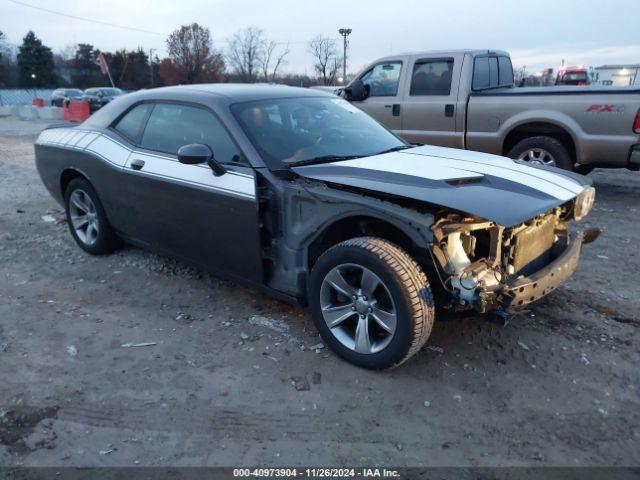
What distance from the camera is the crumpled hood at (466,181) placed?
2.78 m

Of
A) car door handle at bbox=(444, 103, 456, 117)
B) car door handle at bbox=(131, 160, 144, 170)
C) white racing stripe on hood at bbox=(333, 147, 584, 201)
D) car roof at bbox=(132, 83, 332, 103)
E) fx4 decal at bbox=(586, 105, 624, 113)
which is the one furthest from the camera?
car door handle at bbox=(444, 103, 456, 117)

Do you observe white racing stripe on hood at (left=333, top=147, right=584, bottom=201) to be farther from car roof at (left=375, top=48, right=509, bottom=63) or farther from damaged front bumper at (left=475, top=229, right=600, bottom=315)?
car roof at (left=375, top=48, right=509, bottom=63)

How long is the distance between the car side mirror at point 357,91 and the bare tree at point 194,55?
5067cm

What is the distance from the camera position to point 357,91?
8.27 meters

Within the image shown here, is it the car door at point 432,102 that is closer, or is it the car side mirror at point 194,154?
the car side mirror at point 194,154

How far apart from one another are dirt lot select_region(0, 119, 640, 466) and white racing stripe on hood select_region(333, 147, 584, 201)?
0.99 m

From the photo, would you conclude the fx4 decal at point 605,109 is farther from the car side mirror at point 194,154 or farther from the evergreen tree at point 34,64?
the evergreen tree at point 34,64

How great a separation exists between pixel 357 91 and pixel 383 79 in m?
0.45

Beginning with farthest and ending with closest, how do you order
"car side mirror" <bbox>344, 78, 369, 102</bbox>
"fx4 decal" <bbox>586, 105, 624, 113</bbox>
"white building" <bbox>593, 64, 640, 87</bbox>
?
1. "white building" <bbox>593, 64, 640, 87</bbox>
2. "car side mirror" <bbox>344, 78, 369, 102</bbox>
3. "fx4 decal" <bbox>586, 105, 624, 113</bbox>

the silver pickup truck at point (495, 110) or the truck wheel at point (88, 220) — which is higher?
the silver pickup truck at point (495, 110)

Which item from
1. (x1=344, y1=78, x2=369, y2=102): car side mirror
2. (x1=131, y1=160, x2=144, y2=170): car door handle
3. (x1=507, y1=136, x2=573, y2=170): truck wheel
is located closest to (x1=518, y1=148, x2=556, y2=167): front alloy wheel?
(x1=507, y1=136, x2=573, y2=170): truck wheel

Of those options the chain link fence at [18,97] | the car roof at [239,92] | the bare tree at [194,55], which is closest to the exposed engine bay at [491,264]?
the car roof at [239,92]

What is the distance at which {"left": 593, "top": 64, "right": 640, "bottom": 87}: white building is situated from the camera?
70.0 feet

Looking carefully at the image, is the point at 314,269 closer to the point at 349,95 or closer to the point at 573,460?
Result: the point at 573,460
